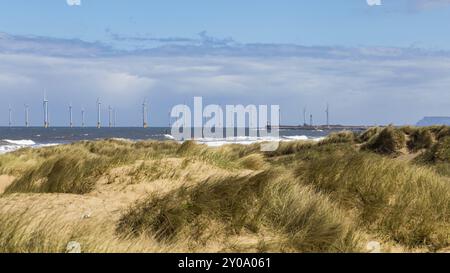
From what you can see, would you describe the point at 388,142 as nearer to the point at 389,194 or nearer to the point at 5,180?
the point at 5,180

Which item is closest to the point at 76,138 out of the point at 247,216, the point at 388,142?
the point at 388,142

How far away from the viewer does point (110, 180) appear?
38.5ft

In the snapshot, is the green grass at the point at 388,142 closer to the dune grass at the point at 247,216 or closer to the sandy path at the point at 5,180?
the sandy path at the point at 5,180

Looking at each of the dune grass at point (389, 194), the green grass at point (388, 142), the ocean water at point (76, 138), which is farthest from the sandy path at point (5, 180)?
the ocean water at point (76, 138)

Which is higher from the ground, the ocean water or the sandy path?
the sandy path

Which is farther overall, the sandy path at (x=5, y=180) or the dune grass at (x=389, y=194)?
the sandy path at (x=5, y=180)

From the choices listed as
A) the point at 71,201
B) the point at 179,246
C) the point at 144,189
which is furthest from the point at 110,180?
the point at 179,246

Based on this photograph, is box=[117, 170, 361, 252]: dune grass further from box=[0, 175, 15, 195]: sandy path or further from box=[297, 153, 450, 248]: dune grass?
box=[0, 175, 15, 195]: sandy path

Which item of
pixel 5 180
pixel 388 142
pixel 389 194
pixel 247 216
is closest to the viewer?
pixel 247 216

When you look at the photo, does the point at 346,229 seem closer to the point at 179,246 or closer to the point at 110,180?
the point at 179,246

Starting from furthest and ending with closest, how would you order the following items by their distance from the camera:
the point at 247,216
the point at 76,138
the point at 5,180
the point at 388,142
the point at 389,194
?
1. the point at 76,138
2. the point at 388,142
3. the point at 5,180
4. the point at 389,194
5. the point at 247,216

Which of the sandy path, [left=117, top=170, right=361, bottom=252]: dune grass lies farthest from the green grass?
[left=117, top=170, right=361, bottom=252]: dune grass

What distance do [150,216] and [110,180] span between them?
3579mm

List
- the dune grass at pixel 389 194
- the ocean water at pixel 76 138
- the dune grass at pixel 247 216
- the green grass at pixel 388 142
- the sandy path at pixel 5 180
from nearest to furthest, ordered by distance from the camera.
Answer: the dune grass at pixel 247 216 → the dune grass at pixel 389 194 → the sandy path at pixel 5 180 → the green grass at pixel 388 142 → the ocean water at pixel 76 138
